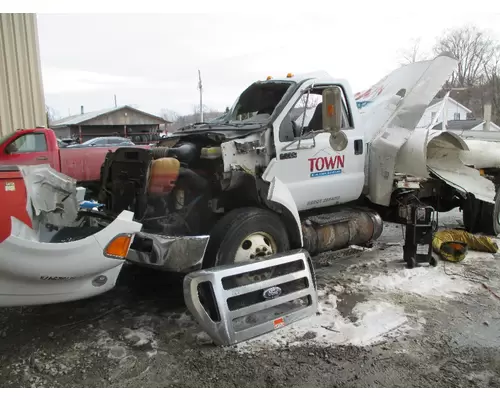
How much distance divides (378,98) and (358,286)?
2.67m

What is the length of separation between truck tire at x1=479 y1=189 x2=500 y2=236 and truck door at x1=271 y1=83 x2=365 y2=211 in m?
2.67

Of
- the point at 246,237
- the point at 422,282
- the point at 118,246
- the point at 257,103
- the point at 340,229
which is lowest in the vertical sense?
the point at 422,282

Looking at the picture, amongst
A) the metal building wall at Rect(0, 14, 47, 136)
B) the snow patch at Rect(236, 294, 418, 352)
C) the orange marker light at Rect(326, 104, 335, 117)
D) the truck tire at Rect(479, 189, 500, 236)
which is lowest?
the snow patch at Rect(236, 294, 418, 352)

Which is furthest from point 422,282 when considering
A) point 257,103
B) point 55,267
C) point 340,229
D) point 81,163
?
point 81,163

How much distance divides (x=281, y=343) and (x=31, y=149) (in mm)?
8065

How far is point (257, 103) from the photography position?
541 centimetres

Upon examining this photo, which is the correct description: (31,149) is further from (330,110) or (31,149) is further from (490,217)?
(490,217)

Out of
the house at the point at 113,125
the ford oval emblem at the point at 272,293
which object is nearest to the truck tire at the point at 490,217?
the ford oval emblem at the point at 272,293

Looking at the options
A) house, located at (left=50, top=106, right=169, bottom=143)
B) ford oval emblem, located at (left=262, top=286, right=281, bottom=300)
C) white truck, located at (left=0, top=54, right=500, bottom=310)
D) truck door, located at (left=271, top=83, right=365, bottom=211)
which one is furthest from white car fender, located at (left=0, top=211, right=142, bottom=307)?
house, located at (left=50, top=106, right=169, bottom=143)

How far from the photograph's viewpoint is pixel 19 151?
9375 millimetres

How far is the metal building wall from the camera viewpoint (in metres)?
11.5

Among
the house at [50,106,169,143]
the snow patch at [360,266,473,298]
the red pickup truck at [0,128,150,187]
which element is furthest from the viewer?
the house at [50,106,169,143]

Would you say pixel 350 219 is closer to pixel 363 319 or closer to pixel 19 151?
pixel 363 319

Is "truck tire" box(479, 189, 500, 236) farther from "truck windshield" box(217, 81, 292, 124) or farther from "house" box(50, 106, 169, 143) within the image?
"house" box(50, 106, 169, 143)
